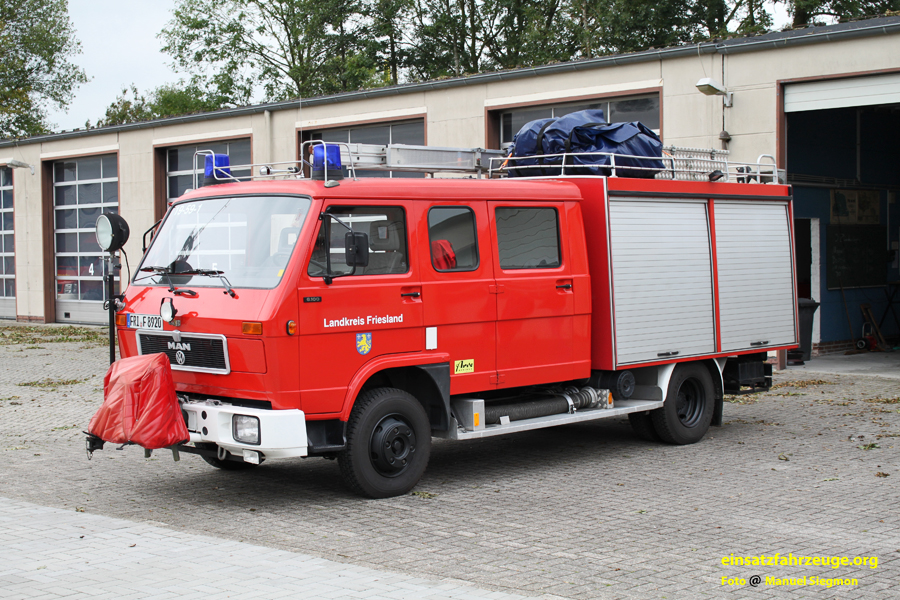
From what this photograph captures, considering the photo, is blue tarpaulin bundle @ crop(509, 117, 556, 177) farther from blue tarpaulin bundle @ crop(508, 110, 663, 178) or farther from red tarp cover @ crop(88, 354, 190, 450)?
red tarp cover @ crop(88, 354, 190, 450)

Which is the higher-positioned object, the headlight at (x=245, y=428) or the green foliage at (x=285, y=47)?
the green foliage at (x=285, y=47)

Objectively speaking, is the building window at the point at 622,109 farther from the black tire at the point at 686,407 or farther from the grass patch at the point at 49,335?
the grass patch at the point at 49,335

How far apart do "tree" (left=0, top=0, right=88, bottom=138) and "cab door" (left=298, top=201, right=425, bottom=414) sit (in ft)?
158

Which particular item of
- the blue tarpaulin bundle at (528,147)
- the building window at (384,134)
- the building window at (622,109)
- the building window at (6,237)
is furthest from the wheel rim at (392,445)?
the building window at (6,237)

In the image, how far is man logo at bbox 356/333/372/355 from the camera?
23.8 ft

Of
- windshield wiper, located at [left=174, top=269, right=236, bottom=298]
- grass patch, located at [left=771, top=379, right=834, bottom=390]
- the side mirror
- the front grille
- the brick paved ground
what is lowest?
the brick paved ground

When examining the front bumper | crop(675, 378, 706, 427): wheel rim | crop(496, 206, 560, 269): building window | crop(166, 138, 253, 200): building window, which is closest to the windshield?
the front bumper

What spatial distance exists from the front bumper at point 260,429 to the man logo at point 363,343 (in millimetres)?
669

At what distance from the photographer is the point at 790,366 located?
16.1 meters

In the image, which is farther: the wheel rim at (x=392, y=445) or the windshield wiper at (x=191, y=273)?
the wheel rim at (x=392, y=445)

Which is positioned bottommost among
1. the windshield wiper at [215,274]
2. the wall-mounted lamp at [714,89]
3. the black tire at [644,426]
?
the black tire at [644,426]

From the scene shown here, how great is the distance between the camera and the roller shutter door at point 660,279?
29.4ft

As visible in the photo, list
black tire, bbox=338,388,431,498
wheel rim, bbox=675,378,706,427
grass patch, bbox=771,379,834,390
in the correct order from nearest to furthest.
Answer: black tire, bbox=338,388,431,498
wheel rim, bbox=675,378,706,427
grass patch, bbox=771,379,834,390

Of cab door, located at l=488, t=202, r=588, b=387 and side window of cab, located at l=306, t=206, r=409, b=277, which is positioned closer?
side window of cab, located at l=306, t=206, r=409, b=277
